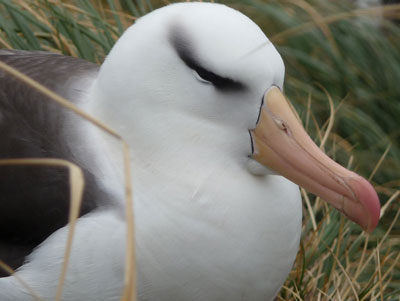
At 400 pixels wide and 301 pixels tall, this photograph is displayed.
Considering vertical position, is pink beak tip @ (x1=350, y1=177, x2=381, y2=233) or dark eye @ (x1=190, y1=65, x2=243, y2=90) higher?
dark eye @ (x1=190, y1=65, x2=243, y2=90)

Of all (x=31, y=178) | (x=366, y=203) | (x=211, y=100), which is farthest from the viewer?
(x=31, y=178)

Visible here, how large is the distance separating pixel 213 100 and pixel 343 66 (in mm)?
2208

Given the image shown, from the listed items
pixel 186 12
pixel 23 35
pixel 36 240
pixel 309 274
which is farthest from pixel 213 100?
pixel 23 35

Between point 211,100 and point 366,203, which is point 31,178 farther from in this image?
point 366,203

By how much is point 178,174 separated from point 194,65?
34cm

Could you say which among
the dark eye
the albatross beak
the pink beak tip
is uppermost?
the dark eye

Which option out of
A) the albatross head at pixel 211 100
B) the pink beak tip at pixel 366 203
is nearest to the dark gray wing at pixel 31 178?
the albatross head at pixel 211 100

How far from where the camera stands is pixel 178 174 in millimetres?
2609

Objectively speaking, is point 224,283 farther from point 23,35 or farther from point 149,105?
point 23,35

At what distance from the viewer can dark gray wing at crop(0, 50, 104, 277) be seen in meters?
2.63

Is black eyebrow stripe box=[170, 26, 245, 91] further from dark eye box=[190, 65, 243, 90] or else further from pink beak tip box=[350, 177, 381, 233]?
pink beak tip box=[350, 177, 381, 233]

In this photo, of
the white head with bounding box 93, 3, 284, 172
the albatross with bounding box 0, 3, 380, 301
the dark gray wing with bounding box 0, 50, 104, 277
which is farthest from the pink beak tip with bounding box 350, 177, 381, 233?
the dark gray wing with bounding box 0, 50, 104, 277

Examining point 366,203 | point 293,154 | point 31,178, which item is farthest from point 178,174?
point 366,203

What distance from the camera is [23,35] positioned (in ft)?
12.9
